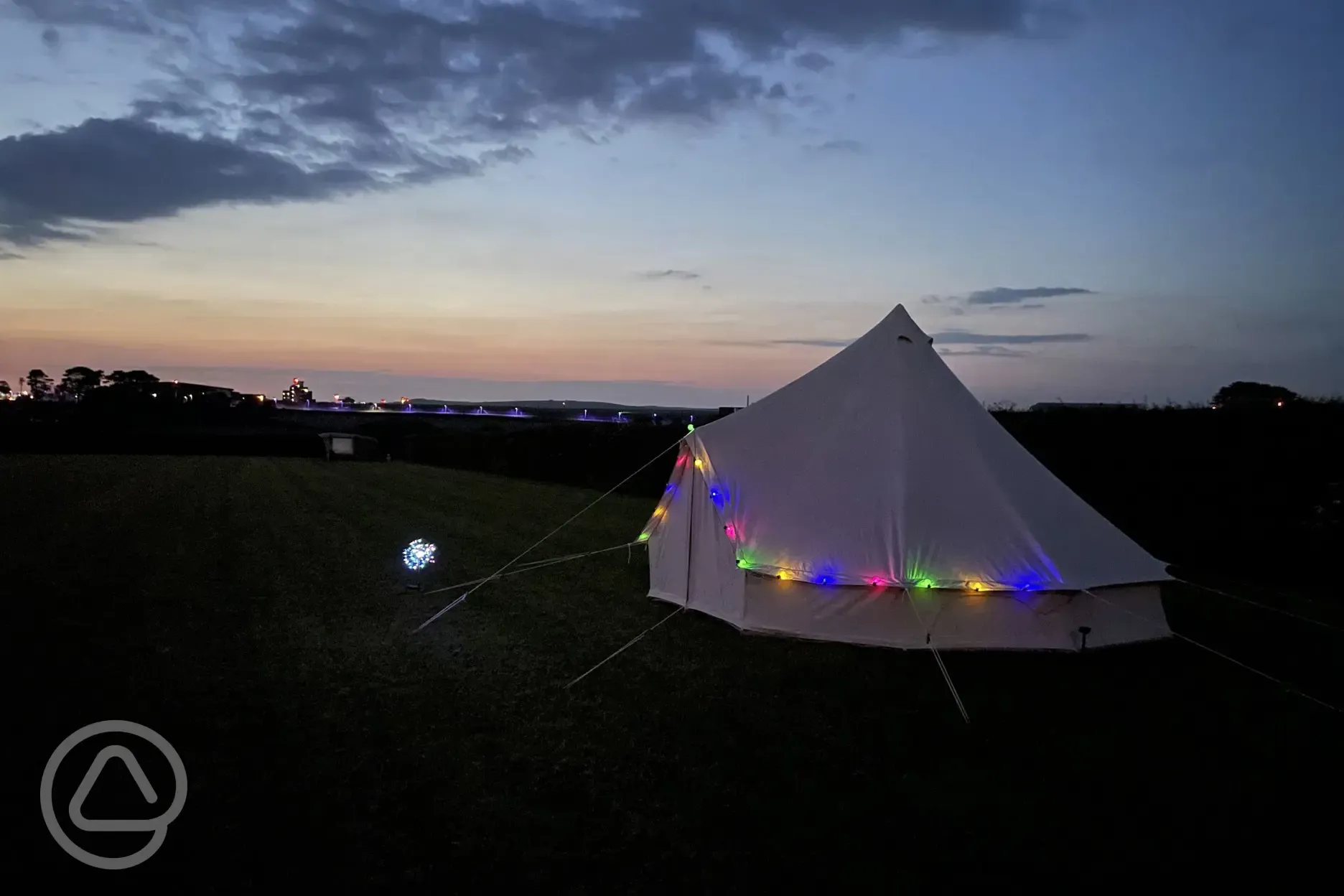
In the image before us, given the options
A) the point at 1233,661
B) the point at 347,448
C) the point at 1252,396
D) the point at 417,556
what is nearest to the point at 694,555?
the point at 417,556

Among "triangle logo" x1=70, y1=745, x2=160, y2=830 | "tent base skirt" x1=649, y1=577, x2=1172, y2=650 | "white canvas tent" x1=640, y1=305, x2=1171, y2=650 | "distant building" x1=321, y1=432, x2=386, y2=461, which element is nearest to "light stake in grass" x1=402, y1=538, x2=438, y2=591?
"white canvas tent" x1=640, y1=305, x2=1171, y2=650

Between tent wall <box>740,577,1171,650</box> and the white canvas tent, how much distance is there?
1 cm

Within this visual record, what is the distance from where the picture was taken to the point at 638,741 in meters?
5.11

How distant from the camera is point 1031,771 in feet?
15.9

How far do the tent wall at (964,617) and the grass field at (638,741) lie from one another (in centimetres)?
17

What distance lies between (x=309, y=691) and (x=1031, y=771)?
460 cm

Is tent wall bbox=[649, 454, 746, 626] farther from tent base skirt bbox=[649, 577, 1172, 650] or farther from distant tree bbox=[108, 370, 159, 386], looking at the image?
distant tree bbox=[108, 370, 159, 386]

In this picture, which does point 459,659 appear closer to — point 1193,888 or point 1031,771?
point 1031,771

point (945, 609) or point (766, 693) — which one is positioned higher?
point (945, 609)

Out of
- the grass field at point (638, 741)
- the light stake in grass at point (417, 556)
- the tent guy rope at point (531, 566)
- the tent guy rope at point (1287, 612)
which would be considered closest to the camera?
the grass field at point (638, 741)

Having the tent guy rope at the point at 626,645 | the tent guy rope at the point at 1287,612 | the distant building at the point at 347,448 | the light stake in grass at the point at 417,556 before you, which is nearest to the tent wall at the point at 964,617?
the tent guy rope at the point at 626,645

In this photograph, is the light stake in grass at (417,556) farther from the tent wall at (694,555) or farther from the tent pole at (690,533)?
the tent pole at (690,533)

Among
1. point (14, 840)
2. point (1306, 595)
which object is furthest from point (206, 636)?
point (1306, 595)

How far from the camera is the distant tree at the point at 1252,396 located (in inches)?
522
